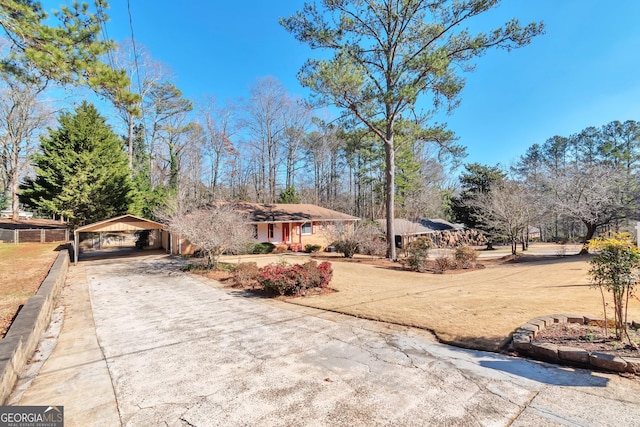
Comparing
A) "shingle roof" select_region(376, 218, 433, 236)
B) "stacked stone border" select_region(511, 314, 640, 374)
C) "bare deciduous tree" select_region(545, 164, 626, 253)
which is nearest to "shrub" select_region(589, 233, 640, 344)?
"stacked stone border" select_region(511, 314, 640, 374)

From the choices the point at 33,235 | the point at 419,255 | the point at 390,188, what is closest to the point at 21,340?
the point at 419,255

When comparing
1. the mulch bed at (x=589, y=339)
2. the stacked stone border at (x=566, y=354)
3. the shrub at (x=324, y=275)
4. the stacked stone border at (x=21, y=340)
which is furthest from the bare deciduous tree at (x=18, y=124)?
the mulch bed at (x=589, y=339)

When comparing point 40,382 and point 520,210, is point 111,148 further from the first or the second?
point 520,210

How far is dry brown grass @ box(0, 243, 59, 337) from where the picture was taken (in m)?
6.38

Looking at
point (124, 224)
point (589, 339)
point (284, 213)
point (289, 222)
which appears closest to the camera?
point (589, 339)

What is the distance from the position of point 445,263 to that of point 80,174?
79.3 feet

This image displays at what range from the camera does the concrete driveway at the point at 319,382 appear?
2965 millimetres

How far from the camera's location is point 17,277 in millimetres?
9656

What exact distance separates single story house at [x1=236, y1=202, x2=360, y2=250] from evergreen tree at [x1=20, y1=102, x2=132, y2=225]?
9453mm

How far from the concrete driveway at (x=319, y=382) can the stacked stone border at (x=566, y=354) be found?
168 millimetres

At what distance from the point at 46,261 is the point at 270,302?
11.4 m

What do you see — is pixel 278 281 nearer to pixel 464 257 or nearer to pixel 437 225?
pixel 464 257

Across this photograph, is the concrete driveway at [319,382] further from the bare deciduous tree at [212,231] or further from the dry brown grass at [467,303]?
the bare deciduous tree at [212,231]

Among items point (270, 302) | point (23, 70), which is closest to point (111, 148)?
point (23, 70)
